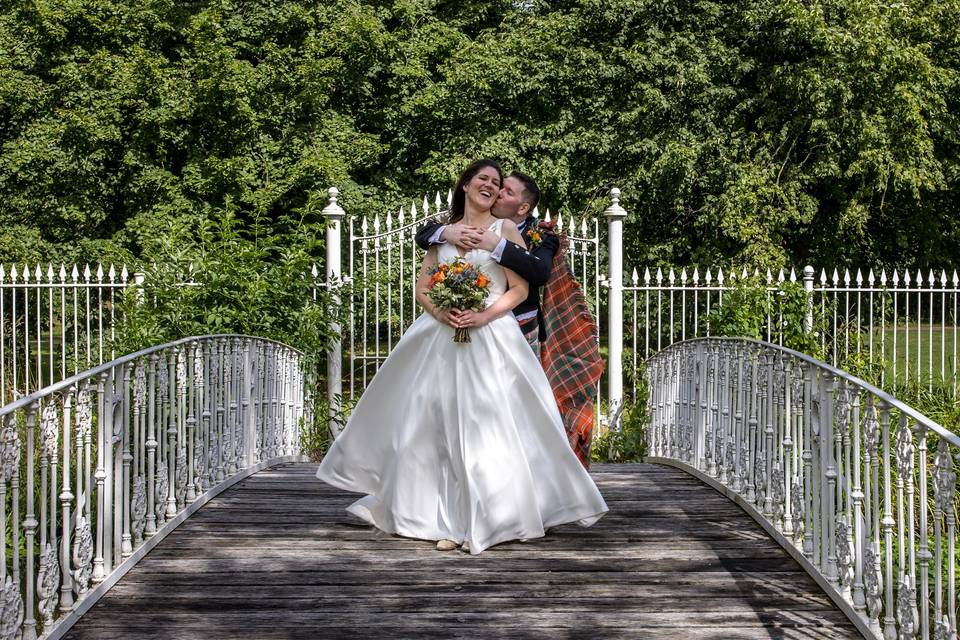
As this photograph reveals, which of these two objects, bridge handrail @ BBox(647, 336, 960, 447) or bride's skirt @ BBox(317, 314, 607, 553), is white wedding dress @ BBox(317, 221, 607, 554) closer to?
bride's skirt @ BBox(317, 314, 607, 553)

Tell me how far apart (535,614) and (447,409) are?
1271mm

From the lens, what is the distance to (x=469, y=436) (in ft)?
14.7

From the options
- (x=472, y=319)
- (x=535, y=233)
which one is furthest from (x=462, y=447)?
(x=535, y=233)

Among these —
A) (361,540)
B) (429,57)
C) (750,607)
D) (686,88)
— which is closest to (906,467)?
(750,607)

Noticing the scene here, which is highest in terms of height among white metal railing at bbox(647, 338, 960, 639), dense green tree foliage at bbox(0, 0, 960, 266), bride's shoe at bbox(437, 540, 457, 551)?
dense green tree foliage at bbox(0, 0, 960, 266)

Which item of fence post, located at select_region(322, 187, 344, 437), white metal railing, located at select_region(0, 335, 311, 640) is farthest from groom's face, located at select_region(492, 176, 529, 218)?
fence post, located at select_region(322, 187, 344, 437)

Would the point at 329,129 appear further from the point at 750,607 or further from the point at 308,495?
the point at 750,607

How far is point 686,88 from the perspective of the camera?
1484 cm

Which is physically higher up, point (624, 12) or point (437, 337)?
→ point (624, 12)

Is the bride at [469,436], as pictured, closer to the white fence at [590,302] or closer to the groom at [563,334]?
the groom at [563,334]

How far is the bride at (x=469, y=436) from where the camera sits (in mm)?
4449

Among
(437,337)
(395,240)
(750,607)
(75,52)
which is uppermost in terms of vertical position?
(75,52)

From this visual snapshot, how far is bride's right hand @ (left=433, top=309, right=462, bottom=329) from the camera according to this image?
460 cm

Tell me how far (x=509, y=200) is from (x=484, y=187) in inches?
30.2
